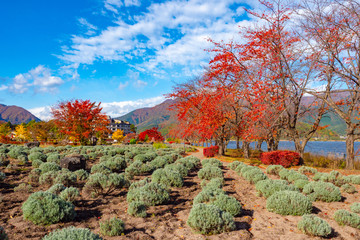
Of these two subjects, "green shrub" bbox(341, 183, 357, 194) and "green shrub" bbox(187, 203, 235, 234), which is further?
"green shrub" bbox(341, 183, 357, 194)

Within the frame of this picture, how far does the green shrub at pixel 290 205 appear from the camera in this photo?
511cm

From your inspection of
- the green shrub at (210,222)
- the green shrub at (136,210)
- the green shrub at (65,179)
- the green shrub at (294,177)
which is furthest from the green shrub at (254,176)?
the green shrub at (65,179)

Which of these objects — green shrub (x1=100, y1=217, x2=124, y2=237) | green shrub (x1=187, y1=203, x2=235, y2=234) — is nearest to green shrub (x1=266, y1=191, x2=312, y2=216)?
green shrub (x1=187, y1=203, x2=235, y2=234)

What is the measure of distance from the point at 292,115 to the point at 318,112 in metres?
1.81

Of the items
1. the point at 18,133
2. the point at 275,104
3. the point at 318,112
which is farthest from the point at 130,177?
the point at 18,133

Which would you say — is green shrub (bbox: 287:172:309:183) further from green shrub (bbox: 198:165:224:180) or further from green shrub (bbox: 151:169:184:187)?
green shrub (bbox: 151:169:184:187)

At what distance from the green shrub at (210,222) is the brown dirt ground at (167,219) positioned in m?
0.13

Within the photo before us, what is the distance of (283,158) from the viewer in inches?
508

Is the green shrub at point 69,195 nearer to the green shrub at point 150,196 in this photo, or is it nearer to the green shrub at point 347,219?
the green shrub at point 150,196

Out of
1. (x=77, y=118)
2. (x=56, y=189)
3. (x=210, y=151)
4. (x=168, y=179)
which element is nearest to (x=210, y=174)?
(x=168, y=179)

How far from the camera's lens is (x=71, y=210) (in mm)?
4562

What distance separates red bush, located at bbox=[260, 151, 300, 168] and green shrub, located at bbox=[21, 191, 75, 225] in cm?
1197

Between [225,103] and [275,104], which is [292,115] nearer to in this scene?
[275,104]

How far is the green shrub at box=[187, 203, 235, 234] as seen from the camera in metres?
4.05
